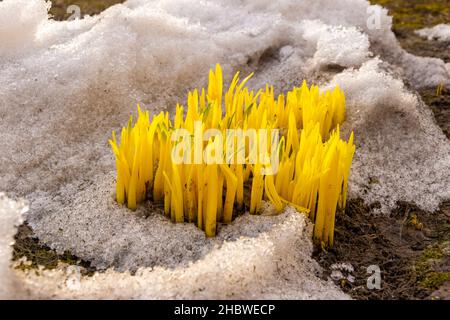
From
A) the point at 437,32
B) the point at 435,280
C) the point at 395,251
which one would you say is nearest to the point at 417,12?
the point at 437,32

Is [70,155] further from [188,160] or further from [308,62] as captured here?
[308,62]

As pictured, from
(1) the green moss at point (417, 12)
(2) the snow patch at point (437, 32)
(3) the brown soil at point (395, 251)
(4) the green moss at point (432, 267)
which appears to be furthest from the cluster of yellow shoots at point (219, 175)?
(1) the green moss at point (417, 12)

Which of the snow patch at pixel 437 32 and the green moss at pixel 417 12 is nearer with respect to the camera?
the snow patch at pixel 437 32

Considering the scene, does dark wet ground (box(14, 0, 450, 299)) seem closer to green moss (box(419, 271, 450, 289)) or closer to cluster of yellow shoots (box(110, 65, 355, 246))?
green moss (box(419, 271, 450, 289))

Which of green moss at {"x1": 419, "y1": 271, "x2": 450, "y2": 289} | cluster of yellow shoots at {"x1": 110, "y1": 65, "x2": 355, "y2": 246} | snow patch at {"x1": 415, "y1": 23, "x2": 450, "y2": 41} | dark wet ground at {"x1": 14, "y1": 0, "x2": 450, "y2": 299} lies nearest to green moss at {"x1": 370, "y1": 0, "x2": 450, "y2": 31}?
snow patch at {"x1": 415, "y1": 23, "x2": 450, "y2": 41}

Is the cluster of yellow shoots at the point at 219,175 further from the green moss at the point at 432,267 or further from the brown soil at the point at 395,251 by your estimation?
the green moss at the point at 432,267

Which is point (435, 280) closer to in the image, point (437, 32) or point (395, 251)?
point (395, 251)

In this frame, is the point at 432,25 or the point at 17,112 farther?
the point at 432,25

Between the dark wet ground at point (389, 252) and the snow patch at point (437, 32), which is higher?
the snow patch at point (437, 32)

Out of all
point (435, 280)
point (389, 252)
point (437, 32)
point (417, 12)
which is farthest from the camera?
point (417, 12)
